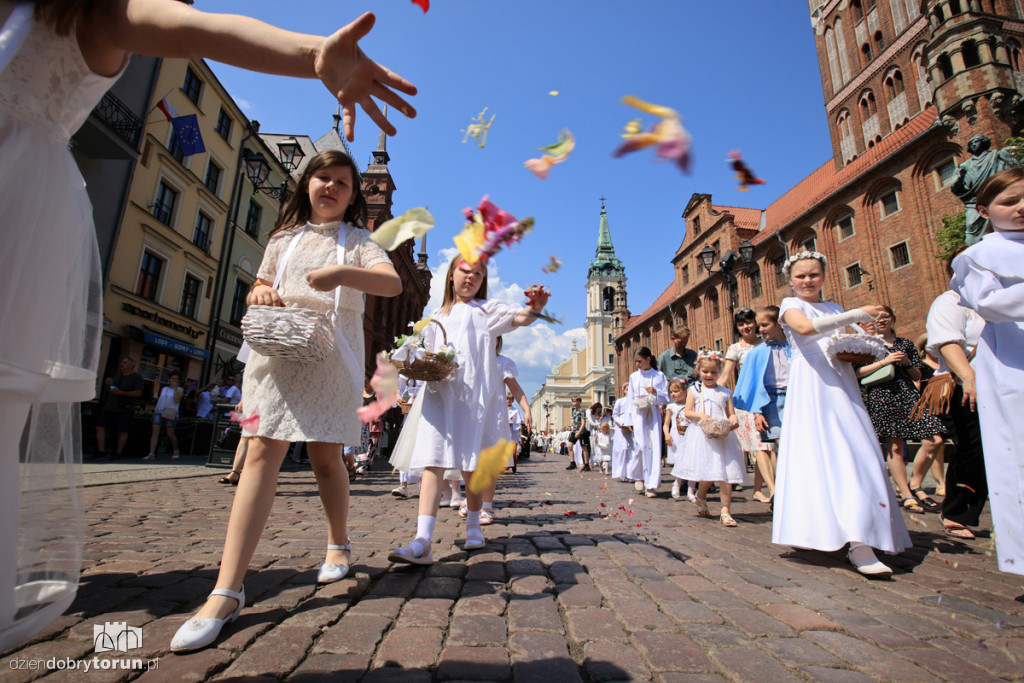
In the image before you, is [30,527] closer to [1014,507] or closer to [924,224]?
[1014,507]

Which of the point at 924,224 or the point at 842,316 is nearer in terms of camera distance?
the point at 842,316

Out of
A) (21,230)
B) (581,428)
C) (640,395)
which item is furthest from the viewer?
(581,428)

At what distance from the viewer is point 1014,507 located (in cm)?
249

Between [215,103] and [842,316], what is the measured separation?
81.2 feet

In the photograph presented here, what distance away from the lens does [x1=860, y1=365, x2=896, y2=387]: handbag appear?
5.38m

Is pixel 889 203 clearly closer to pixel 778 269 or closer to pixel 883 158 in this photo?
pixel 883 158

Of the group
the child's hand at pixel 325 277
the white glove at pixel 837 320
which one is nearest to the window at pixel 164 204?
the child's hand at pixel 325 277

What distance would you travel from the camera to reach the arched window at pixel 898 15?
2686 centimetres

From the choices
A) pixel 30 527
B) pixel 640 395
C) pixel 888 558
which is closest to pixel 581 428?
pixel 640 395

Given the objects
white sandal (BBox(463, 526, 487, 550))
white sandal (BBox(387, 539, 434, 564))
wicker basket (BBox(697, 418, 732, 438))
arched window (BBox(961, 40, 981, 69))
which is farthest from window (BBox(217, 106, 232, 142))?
arched window (BBox(961, 40, 981, 69))

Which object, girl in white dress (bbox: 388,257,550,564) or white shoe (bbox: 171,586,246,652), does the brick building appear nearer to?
girl in white dress (bbox: 388,257,550,564)

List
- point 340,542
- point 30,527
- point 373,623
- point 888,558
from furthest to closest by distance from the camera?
1. point 888,558
2. point 340,542
3. point 373,623
4. point 30,527

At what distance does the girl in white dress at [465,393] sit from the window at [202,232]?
68.7 ft

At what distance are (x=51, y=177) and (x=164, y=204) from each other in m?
21.3
